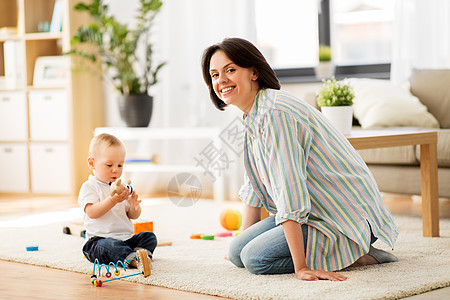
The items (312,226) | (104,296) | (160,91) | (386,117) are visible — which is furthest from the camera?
(160,91)

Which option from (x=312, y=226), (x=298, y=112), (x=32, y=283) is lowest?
(x=32, y=283)

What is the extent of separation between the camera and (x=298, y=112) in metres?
1.95

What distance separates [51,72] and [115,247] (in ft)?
9.19

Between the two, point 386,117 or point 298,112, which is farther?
point 386,117

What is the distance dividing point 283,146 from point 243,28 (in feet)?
8.57

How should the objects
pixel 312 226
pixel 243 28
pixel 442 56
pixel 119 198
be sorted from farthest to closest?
pixel 243 28
pixel 442 56
pixel 119 198
pixel 312 226

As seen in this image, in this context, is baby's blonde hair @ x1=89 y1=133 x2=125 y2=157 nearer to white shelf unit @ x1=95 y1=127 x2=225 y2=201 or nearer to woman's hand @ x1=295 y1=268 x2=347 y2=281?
woman's hand @ x1=295 y1=268 x2=347 y2=281

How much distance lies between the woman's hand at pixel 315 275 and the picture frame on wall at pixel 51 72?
318 cm

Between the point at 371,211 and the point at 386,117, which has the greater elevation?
the point at 386,117

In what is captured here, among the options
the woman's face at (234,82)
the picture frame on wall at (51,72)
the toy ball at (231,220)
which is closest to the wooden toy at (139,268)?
the woman's face at (234,82)

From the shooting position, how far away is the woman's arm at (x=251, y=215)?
2275mm

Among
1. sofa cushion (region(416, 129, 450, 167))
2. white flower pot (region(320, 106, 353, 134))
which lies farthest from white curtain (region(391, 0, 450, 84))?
white flower pot (region(320, 106, 353, 134))

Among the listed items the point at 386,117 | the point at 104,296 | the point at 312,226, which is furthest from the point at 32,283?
the point at 386,117

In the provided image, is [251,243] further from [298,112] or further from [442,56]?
[442,56]
